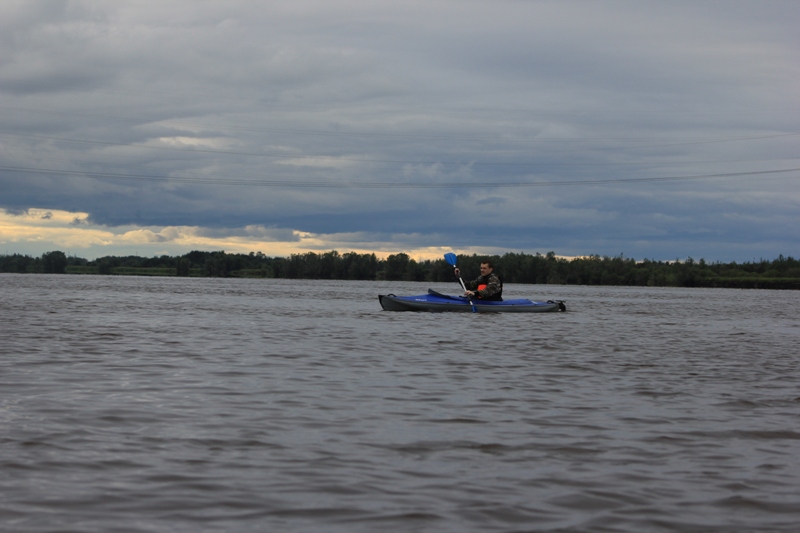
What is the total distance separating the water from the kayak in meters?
12.6

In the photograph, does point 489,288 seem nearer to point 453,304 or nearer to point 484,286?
point 484,286

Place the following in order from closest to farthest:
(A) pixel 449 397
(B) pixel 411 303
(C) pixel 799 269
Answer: (A) pixel 449 397 < (B) pixel 411 303 < (C) pixel 799 269

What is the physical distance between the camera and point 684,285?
11875 centimetres

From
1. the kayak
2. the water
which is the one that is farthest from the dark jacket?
the water

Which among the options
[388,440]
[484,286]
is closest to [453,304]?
[484,286]

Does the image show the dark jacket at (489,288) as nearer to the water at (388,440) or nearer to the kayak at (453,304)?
the kayak at (453,304)

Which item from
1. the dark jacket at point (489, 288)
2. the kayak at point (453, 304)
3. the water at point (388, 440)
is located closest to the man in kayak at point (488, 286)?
the dark jacket at point (489, 288)

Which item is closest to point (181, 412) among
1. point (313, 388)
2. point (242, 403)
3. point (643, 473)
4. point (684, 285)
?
point (242, 403)

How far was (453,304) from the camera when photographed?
30625 mm

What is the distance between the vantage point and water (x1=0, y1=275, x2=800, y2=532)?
5.70 metres

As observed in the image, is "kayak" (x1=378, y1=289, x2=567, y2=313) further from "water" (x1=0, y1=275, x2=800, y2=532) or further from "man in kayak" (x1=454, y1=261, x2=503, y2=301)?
"water" (x1=0, y1=275, x2=800, y2=532)

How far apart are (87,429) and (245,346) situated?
9856 mm

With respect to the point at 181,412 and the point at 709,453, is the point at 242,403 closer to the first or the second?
the point at 181,412

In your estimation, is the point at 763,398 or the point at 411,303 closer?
the point at 763,398
